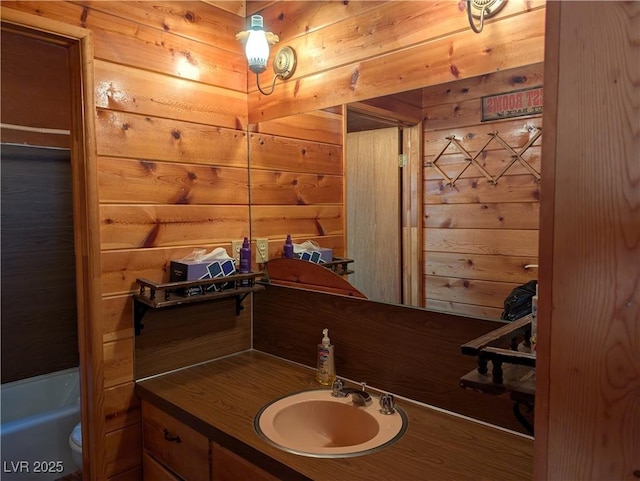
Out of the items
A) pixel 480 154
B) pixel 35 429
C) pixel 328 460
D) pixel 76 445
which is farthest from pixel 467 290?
pixel 35 429

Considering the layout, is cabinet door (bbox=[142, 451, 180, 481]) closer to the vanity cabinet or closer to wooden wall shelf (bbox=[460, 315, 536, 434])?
the vanity cabinet

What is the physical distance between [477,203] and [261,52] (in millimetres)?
1022

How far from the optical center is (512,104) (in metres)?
1.23

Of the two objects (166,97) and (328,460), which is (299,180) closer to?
(166,97)

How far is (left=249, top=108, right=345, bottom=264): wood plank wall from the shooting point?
1744 millimetres

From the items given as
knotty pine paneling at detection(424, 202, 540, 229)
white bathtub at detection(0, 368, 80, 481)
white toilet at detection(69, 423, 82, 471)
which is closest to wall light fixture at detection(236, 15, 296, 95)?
knotty pine paneling at detection(424, 202, 540, 229)

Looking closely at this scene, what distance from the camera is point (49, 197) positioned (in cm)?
298

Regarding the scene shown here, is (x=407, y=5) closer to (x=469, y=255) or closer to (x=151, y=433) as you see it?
(x=469, y=255)

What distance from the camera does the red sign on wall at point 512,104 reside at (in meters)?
1.17

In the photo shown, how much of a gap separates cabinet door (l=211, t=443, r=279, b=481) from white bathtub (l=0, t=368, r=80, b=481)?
1730mm

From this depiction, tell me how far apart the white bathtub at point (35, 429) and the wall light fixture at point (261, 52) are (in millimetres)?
2215

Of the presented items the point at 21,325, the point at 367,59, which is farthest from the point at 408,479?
the point at 21,325

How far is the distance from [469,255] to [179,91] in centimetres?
124

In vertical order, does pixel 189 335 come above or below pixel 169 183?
below
